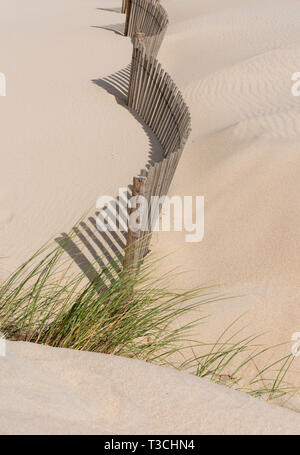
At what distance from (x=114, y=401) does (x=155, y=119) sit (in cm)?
657

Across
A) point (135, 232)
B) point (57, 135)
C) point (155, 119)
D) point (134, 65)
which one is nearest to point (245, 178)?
point (135, 232)

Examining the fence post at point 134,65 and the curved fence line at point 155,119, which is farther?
the fence post at point 134,65

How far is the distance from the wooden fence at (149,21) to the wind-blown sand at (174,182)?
A: 559 millimetres

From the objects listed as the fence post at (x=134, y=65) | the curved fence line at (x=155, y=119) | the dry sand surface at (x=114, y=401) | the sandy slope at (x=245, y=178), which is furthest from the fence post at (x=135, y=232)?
the fence post at (x=134, y=65)

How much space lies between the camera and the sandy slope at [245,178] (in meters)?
4.79

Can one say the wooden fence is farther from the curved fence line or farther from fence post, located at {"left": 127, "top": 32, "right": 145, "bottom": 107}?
fence post, located at {"left": 127, "top": 32, "right": 145, "bottom": 107}

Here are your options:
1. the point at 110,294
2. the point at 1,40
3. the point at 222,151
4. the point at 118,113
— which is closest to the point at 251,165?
the point at 222,151

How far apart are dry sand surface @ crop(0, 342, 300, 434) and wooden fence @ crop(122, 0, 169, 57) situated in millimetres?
9027

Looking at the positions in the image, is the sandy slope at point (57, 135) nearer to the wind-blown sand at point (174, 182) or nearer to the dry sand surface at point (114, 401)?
the wind-blown sand at point (174, 182)

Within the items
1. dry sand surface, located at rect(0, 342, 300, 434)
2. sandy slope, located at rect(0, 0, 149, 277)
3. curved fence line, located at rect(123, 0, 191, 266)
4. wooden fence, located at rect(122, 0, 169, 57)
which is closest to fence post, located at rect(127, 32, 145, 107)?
curved fence line, located at rect(123, 0, 191, 266)

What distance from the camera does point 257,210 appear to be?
5.79m

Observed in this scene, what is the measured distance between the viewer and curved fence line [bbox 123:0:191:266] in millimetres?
4781

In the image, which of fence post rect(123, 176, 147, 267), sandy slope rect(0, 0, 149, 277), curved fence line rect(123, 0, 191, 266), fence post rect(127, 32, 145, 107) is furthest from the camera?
fence post rect(127, 32, 145, 107)
